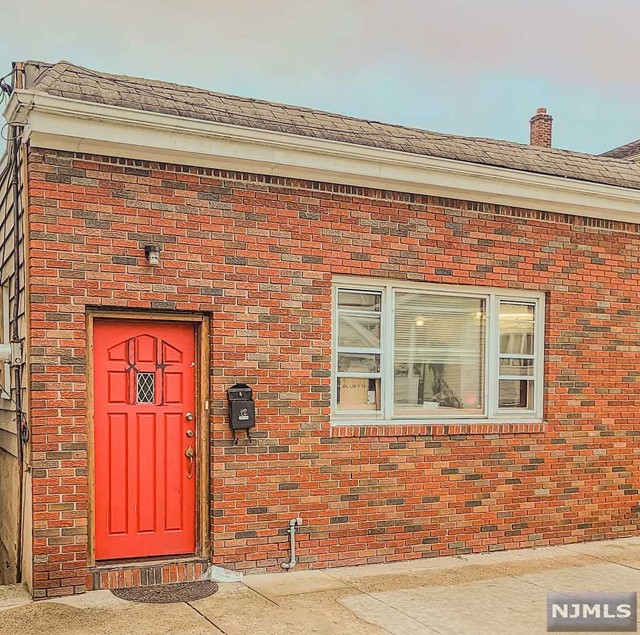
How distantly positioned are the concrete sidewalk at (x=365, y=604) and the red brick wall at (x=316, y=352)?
30 cm

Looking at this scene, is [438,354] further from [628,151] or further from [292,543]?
[628,151]

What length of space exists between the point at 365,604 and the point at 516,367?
3197 mm

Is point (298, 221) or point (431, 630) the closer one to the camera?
point (431, 630)

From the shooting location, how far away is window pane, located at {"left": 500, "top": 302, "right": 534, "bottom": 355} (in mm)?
7695

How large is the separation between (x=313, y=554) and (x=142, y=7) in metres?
17.2

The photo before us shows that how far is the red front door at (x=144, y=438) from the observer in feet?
19.6

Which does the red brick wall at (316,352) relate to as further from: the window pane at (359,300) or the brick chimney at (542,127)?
the brick chimney at (542,127)

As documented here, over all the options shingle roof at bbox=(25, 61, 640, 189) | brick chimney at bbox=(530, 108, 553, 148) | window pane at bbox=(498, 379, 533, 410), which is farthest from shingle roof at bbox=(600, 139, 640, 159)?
window pane at bbox=(498, 379, 533, 410)

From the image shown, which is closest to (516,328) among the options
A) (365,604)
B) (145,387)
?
(365,604)

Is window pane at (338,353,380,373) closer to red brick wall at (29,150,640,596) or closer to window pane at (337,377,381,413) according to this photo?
window pane at (337,377,381,413)

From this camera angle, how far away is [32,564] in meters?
5.60

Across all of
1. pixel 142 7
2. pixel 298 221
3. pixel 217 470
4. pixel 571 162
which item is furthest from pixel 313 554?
pixel 142 7

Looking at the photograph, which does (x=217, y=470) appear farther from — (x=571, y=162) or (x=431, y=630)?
(x=571, y=162)

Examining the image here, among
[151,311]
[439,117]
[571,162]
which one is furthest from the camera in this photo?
[439,117]
